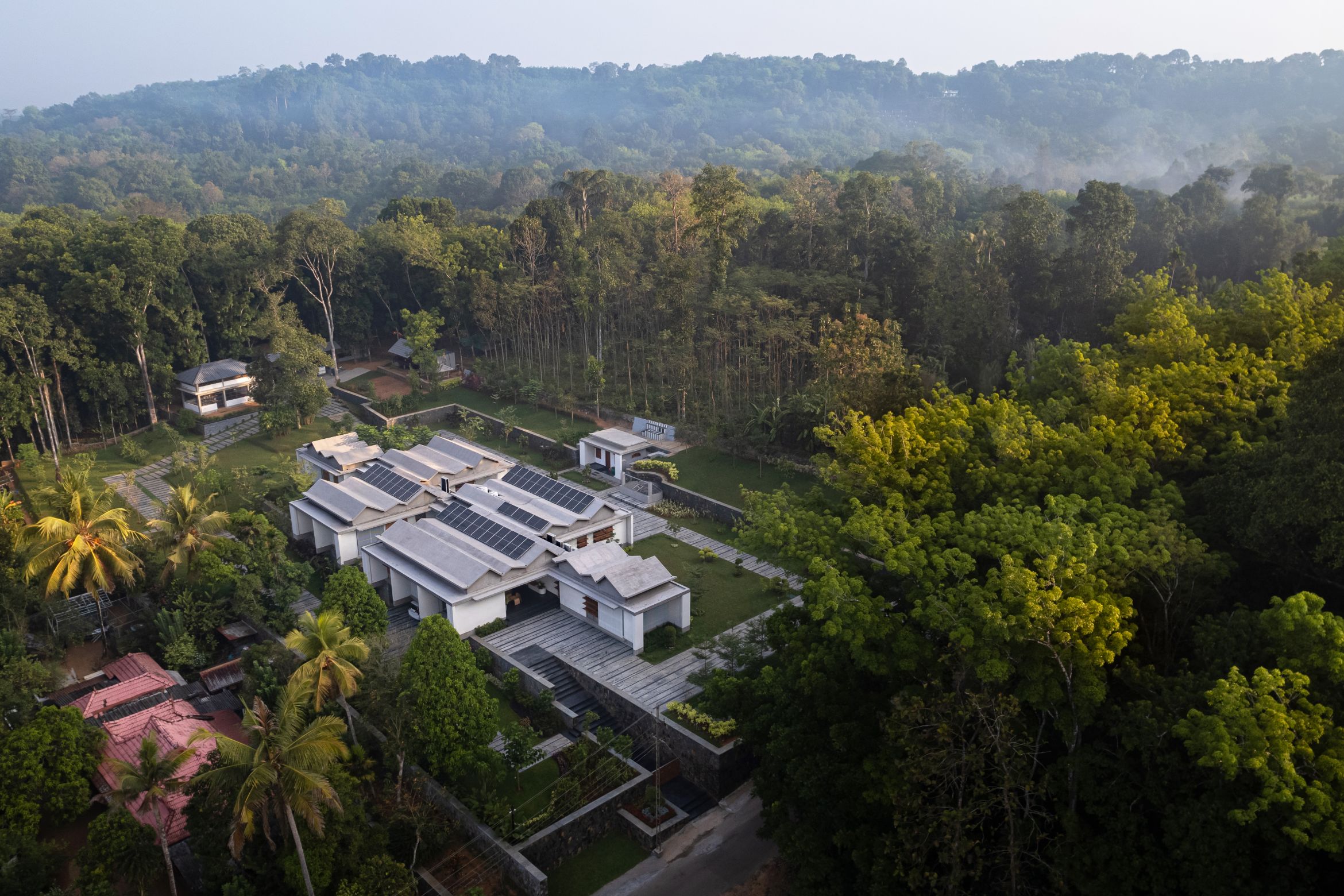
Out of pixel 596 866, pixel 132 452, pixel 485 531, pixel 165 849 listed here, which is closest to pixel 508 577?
pixel 485 531

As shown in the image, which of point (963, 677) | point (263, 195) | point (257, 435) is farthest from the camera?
point (263, 195)

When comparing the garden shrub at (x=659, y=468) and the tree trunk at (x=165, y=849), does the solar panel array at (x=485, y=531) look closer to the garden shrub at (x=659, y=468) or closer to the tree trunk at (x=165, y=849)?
the garden shrub at (x=659, y=468)

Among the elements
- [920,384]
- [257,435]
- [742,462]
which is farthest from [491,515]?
[257,435]

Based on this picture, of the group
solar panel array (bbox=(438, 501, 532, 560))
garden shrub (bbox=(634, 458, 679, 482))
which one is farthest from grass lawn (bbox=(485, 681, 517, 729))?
garden shrub (bbox=(634, 458, 679, 482))

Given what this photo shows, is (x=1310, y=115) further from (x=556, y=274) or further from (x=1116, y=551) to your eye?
(x=1116, y=551)

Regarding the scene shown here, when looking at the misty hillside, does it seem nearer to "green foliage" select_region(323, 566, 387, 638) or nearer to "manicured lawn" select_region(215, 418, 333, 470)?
"manicured lawn" select_region(215, 418, 333, 470)

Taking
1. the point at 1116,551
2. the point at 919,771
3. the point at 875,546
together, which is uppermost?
the point at 1116,551

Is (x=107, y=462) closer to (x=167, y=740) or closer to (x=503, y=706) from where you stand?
(x=167, y=740)
